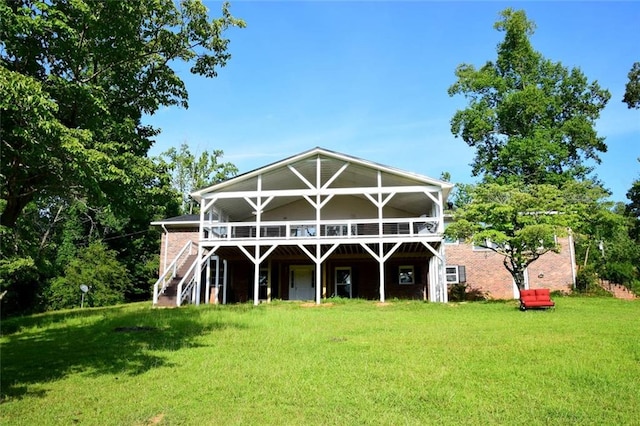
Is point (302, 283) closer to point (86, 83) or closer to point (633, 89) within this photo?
point (86, 83)

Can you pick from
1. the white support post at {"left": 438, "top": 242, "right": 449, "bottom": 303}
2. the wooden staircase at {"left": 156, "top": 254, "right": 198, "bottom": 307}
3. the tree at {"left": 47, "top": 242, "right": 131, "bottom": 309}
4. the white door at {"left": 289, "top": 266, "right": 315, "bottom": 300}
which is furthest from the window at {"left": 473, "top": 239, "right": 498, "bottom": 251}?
the tree at {"left": 47, "top": 242, "right": 131, "bottom": 309}

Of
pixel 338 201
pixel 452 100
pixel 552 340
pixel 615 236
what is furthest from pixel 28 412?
pixel 615 236

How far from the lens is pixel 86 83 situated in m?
8.93

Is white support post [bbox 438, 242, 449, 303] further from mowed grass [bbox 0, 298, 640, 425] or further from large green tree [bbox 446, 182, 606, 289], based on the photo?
mowed grass [bbox 0, 298, 640, 425]

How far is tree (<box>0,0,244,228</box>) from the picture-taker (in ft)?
23.8

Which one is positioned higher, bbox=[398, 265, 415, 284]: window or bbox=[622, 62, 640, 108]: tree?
bbox=[622, 62, 640, 108]: tree

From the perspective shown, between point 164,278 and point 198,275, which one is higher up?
point 198,275

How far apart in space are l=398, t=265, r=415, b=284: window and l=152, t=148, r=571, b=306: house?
50 mm

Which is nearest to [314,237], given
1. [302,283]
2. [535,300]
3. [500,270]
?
[302,283]

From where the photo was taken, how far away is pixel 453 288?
83.3 ft

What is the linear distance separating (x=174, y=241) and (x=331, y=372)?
20.6 metres

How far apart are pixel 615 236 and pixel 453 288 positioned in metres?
19.9

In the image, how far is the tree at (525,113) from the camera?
31.5 metres

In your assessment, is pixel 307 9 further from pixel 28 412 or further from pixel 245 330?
pixel 28 412
